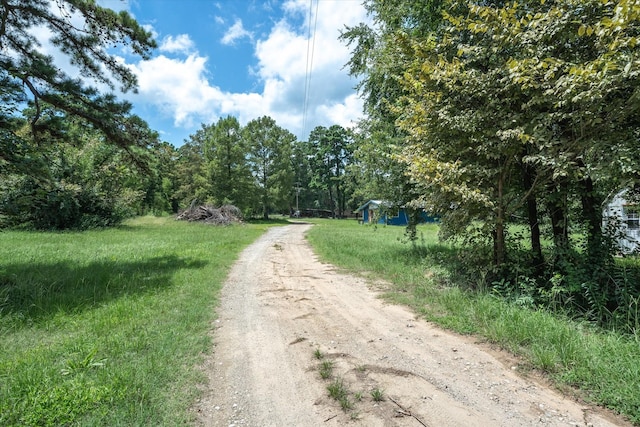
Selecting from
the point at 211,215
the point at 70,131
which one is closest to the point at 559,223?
the point at 70,131

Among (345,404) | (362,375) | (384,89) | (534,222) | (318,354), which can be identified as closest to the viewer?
(345,404)

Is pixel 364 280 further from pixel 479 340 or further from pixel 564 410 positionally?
pixel 564 410

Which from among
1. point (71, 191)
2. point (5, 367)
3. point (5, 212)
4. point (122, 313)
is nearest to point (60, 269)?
point (5, 212)

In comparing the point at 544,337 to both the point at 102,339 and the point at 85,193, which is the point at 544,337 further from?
the point at 85,193

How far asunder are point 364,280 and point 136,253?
24.7 ft

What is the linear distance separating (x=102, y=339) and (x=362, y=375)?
3136mm

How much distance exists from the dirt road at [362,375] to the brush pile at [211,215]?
69.5 feet

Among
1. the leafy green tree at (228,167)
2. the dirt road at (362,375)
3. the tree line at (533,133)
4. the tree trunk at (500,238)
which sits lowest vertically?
the dirt road at (362,375)

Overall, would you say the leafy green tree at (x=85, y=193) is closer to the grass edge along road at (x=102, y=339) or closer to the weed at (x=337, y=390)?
the grass edge along road at (x=102, y=339)

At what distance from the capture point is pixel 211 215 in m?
26.9

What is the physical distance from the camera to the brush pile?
25.7 m

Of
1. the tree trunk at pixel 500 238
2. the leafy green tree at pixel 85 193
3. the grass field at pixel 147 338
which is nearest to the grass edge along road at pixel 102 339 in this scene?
the grass field at pixel 147 338

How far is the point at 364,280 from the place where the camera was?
23.9 feet

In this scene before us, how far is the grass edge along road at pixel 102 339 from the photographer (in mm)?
2576
